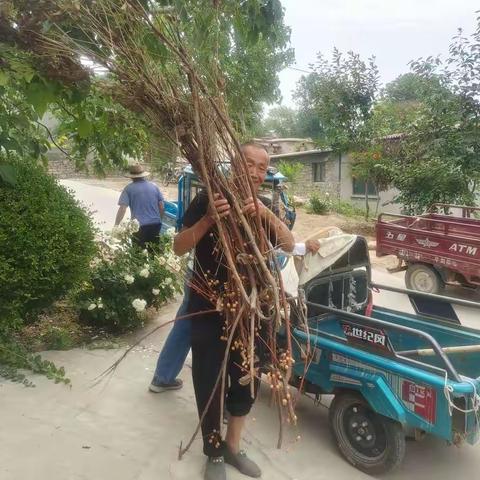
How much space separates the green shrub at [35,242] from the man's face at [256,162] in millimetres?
1687

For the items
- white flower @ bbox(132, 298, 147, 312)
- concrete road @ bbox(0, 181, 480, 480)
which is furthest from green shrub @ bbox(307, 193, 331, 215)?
concrete road @ bbox(0, 181, 480, 480)

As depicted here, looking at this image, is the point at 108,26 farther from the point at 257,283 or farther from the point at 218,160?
the point at 257,283

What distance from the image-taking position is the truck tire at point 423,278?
757 cm

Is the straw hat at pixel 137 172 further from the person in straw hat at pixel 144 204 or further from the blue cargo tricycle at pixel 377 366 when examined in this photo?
the blue cargo tricycle at pixel 377 366

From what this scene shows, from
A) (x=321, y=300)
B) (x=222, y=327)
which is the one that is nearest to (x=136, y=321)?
(x=321, y=300)

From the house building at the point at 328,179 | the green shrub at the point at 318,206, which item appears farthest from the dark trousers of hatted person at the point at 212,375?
the house building at the point at 328,179

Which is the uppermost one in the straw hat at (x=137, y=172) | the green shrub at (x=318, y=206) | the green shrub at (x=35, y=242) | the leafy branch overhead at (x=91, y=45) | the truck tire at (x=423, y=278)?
the leafy branch overhead at (x=91, y=45)

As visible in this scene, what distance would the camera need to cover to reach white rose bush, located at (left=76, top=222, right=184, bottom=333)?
14.7 ft

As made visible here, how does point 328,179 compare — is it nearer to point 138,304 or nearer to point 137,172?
point 137,172

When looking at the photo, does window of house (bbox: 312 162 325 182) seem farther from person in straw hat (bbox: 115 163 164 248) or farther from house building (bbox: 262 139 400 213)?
person in straw hat (bbox: 115 163 164 248)

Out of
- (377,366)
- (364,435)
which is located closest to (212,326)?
(377,366)

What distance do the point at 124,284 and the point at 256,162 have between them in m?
2.45

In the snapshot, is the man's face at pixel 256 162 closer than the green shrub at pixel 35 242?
Yes

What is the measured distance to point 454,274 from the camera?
24.4ft
